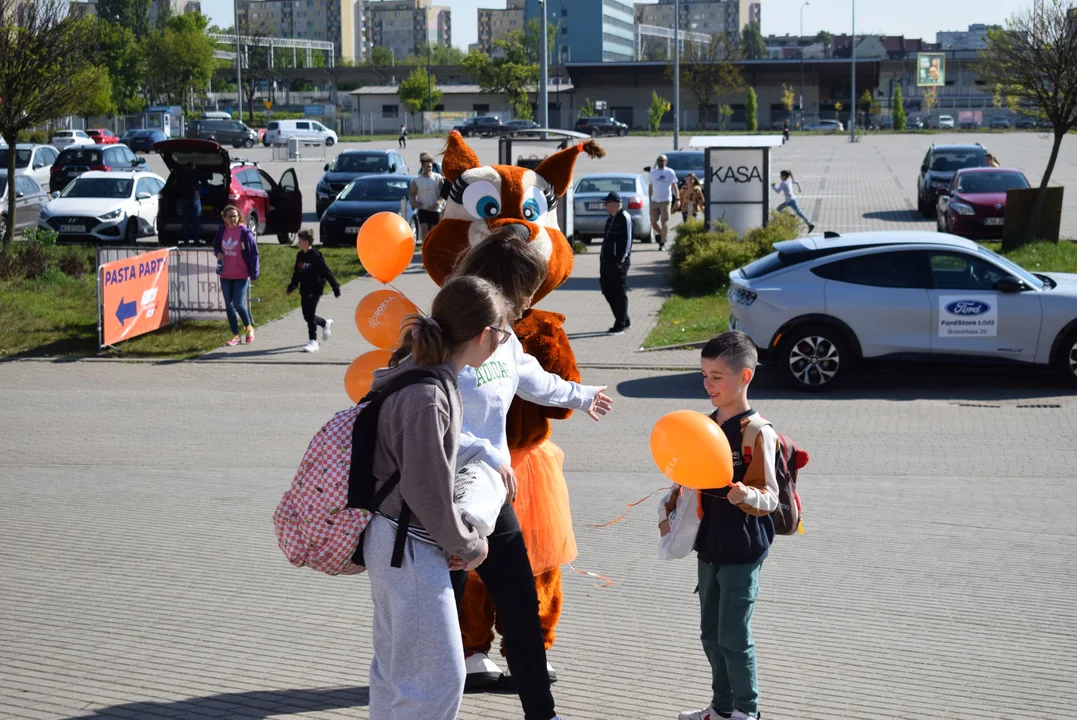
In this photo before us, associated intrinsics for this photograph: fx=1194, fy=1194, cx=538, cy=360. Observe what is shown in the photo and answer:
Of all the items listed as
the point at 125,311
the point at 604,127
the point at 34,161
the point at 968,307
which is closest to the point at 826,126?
the point at 604,127

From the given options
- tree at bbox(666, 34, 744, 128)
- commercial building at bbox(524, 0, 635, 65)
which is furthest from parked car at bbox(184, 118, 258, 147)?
commercial building at bbox(524, 0, 635, 65)

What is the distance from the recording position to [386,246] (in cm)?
549

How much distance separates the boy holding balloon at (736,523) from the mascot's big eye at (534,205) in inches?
58.5

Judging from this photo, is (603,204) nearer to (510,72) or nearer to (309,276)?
(309,276)

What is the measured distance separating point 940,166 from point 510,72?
62627mm

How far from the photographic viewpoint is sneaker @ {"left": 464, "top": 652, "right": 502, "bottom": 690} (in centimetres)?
497

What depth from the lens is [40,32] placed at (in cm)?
1891

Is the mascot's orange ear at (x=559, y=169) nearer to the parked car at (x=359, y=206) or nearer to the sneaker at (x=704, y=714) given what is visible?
the sneaker at (x=704, y=714)

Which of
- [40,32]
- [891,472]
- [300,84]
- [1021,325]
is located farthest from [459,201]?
[300,84]

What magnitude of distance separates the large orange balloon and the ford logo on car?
808 centimetres

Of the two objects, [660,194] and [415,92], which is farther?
[415,92]

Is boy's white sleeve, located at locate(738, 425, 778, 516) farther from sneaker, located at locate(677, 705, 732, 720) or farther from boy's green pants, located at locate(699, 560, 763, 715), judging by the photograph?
sneaker, located at locate(677, 705, 732, 720)

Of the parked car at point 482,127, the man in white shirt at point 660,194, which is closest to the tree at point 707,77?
the parked car at point 482,127

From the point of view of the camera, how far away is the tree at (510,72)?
88188 millimetres
